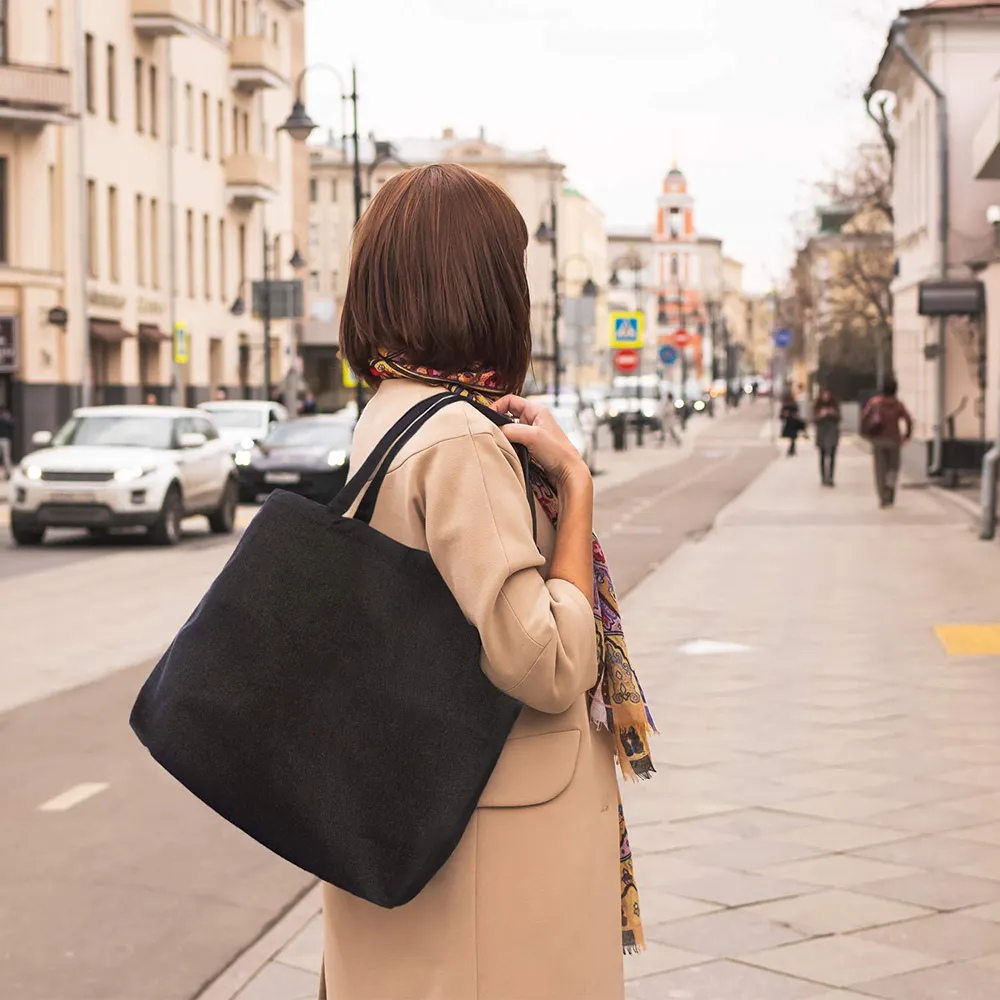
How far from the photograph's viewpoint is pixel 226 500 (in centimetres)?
2456

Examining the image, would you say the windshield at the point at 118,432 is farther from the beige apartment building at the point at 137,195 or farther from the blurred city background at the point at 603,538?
the beige apartment building at the point at 137,195

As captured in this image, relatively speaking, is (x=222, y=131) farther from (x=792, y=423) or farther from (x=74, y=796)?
(x=74, y=796)

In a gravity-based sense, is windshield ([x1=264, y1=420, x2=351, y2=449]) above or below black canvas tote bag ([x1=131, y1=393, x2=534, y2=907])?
below

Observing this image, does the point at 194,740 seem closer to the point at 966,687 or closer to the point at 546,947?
the point at 546,947

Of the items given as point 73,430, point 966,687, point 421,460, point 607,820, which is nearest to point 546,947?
point 607,820

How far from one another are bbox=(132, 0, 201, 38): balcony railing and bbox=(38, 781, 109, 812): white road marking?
152ft

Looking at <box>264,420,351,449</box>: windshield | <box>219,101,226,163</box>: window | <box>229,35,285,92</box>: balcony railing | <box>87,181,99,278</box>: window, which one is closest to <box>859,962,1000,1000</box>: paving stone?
<box>264,420,351,449</box>: windshield

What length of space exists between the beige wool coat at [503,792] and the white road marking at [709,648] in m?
9.57

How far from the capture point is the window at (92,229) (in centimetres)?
4784

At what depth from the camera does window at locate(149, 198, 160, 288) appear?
53.5 m

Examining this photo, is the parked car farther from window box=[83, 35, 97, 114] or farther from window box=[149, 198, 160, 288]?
window box=[149, 198, 160, 288]

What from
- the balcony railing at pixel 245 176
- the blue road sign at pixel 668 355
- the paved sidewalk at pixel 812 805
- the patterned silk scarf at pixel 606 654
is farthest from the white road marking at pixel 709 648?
the balcony railing at pixel 245 176

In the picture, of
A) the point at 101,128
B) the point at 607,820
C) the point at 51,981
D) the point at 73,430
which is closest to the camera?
the point at 607,820

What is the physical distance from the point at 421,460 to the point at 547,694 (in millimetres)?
333
